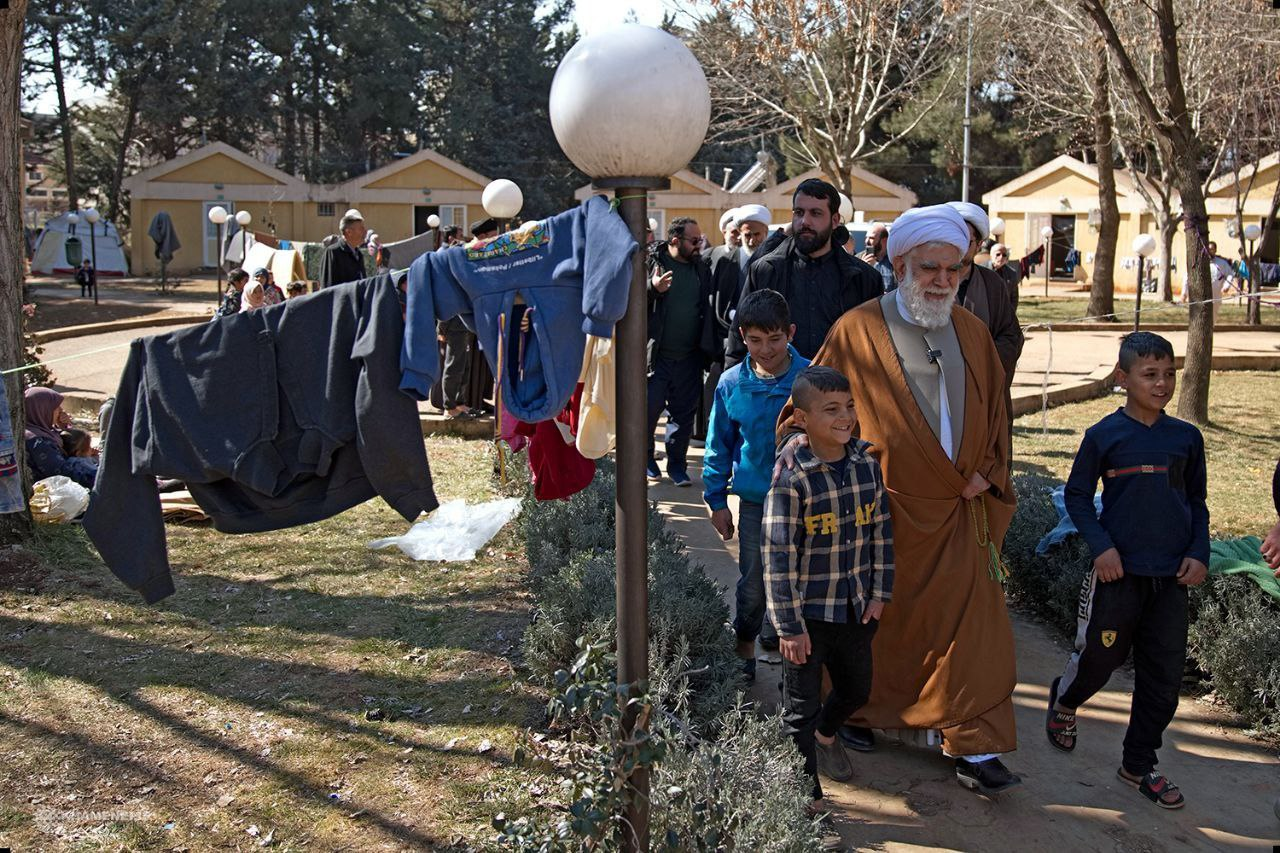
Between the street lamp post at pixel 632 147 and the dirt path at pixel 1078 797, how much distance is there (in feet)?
4.22

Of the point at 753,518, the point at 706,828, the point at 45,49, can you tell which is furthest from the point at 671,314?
the point at 45,49

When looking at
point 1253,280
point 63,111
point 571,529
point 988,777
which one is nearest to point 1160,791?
point 988,777

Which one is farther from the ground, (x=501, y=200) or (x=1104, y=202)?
(x=1104, y=202)

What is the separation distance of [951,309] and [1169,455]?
0.90m

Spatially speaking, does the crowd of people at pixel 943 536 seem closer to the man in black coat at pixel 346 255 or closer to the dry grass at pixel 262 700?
the dry grass at pixel 262 700

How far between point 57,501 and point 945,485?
5370 mm

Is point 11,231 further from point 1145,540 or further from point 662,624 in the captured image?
point 1145,540

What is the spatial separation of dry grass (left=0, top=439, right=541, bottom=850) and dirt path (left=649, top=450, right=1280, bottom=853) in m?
1.26

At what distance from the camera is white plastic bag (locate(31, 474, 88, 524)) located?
6.80 metres

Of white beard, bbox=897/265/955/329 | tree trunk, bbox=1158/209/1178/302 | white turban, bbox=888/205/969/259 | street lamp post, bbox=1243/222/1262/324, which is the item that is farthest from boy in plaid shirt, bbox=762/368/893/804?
tree trunk, bbox=1158/209/1178/302

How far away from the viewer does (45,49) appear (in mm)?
41250

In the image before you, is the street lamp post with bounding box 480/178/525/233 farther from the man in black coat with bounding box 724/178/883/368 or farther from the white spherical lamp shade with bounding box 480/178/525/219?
the man in black coat with bounding box 724/178/883/368

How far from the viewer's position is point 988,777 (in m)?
3.88

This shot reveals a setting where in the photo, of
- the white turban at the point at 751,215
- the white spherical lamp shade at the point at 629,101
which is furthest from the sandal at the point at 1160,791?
the white turban at the point at 751,215
